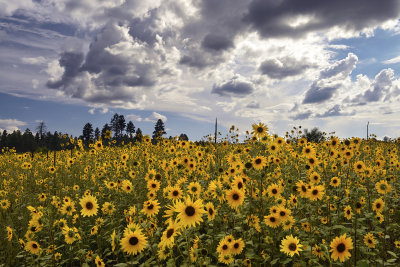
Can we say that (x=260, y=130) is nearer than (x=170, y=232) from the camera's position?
No

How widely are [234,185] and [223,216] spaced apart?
959 millimetres

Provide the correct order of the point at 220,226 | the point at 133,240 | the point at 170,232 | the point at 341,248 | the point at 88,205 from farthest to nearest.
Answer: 1. the point at 220,226
2. the point at 88,205
3. the point at 341,248
4. the point at 133,240
5. the point at 170,232

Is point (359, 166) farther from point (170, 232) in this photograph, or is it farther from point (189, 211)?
point (170, 232)

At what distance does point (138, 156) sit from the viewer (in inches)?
413

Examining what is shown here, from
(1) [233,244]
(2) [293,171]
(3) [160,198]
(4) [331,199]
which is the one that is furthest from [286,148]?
(1) [233,244]

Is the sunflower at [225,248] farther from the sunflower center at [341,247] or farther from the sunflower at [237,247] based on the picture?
the sunflower center at [341,247]

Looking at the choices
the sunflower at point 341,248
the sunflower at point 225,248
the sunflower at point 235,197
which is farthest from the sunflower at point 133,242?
the sunflower at point 341,248

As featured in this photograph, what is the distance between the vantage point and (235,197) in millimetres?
3498

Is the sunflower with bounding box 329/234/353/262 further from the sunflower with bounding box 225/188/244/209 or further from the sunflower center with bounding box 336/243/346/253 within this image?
the sunflower with bounding box 225/188/244/209

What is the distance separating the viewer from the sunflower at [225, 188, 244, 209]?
345cm

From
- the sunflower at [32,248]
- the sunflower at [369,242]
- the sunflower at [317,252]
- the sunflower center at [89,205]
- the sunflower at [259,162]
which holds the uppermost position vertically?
the sunflower at [259,162]

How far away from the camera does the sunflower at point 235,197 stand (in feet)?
11.3

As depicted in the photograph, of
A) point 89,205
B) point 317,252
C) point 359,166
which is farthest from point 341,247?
point 89,205

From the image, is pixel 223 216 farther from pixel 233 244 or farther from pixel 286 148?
pixel 286 148
